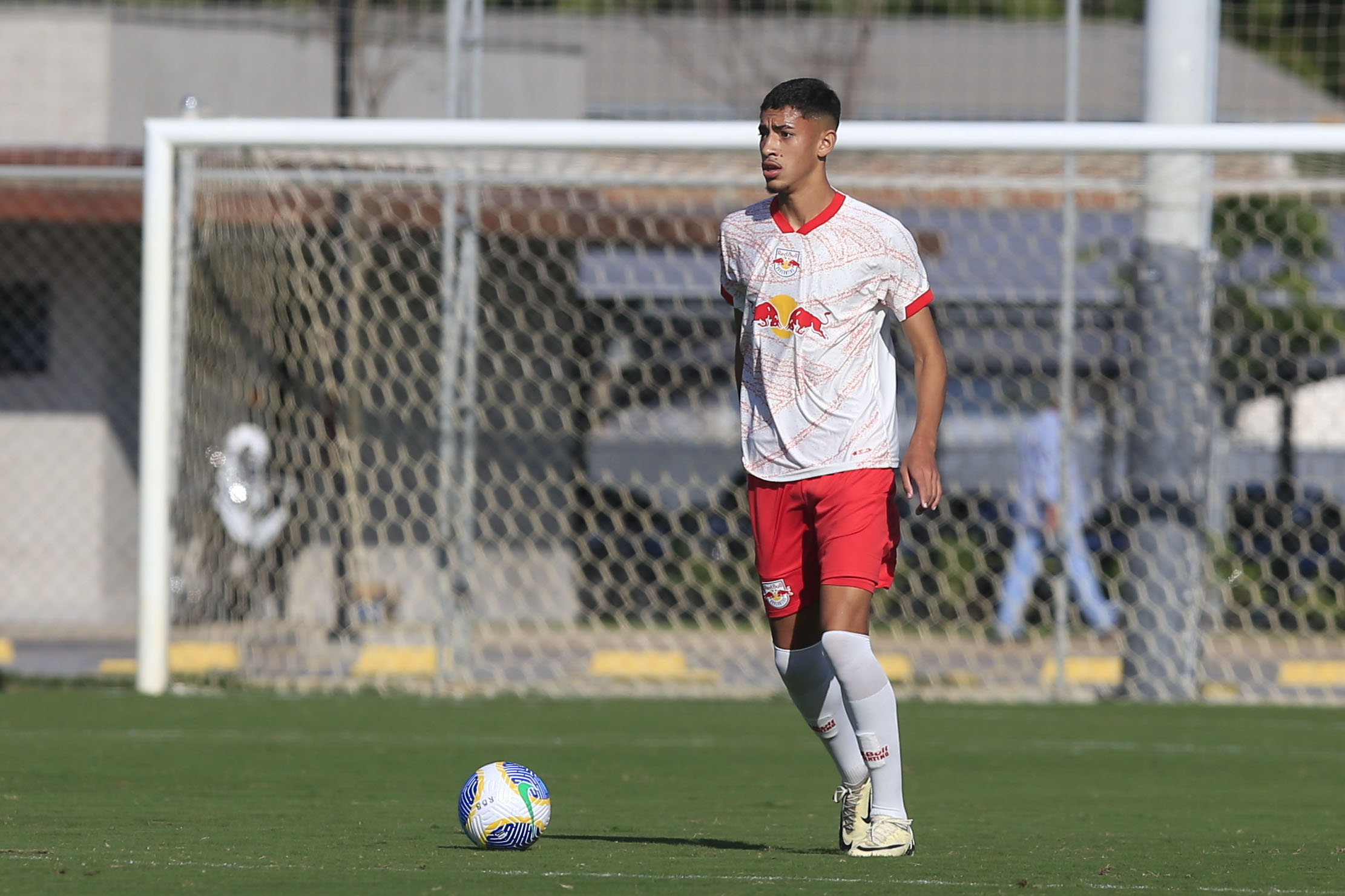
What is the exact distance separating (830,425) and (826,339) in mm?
224

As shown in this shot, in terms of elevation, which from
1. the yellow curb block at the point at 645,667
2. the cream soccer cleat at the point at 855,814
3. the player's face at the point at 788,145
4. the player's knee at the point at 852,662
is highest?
the player's face at the point at 788,145

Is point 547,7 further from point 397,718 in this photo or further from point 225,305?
point 397,718

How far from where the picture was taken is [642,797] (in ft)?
20.0

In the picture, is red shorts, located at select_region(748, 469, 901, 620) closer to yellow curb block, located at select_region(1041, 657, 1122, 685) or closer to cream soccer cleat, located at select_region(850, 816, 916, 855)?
cream soccer cleat, located at select_region(850, 816, 916, 855)

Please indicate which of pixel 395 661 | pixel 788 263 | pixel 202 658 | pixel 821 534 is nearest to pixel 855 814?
pixel 821 534

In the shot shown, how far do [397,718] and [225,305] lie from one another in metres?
2.82

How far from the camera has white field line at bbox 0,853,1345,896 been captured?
160 inches

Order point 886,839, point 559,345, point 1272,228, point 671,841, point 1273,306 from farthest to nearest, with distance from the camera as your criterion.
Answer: point 1272,228, point 1273,306, point 559,345, point 671,841, point 886,839

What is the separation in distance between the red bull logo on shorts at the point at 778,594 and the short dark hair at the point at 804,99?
1199mm

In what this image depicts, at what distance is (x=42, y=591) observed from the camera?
15.0m

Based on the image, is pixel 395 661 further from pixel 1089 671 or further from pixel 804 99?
pixel 804 99

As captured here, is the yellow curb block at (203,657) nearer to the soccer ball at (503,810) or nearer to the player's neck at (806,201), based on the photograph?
the soccer ball at (503,810)

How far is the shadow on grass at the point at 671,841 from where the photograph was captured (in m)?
4.81

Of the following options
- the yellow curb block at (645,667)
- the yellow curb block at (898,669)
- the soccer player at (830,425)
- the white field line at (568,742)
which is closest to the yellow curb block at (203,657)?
the white field line at (568,742)
